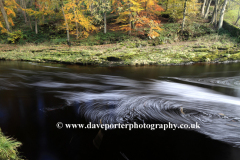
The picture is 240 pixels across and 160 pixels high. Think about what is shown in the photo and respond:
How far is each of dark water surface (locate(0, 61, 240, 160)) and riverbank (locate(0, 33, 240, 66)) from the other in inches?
236

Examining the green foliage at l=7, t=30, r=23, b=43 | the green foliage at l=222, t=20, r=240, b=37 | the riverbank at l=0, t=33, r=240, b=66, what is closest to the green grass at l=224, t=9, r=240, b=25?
the green foliage at l=222, t=20, r=240, b=37

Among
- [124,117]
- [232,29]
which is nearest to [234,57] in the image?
[232,29]

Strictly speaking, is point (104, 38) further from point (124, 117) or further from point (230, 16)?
point (230, 16)

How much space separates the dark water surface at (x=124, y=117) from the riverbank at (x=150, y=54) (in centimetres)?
600

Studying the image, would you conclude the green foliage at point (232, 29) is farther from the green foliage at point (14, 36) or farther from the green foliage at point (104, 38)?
the green foliage at point (14, 36)

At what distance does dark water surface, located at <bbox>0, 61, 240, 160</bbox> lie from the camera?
119 inches

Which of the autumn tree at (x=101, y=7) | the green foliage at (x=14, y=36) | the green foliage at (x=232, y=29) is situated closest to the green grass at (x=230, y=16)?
the green foliage at (x=232, y=29)

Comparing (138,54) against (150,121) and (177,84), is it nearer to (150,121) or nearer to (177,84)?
(177,84)

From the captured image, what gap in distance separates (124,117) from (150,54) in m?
11.3

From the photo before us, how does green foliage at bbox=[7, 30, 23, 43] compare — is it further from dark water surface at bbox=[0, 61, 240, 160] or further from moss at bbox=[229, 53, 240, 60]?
moss at bbox=[229, 53, 240, 60]

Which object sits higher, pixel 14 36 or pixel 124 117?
pixel 14 36

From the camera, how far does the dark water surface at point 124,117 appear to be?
301 cm

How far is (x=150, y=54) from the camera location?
14.5 m

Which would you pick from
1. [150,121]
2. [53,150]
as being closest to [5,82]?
[53,150]
